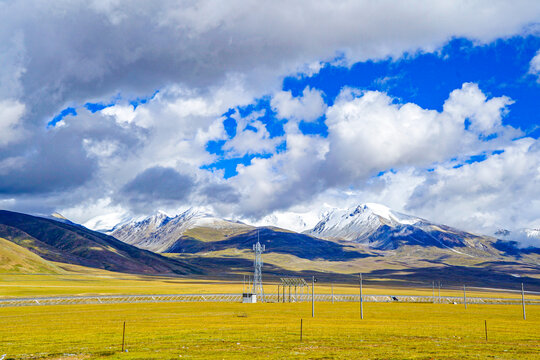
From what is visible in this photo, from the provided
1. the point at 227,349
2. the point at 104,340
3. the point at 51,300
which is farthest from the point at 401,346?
the point at 51,300

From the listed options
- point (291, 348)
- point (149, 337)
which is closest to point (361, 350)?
point (291, 348)

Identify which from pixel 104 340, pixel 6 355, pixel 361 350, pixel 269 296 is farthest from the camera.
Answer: pixel 269 296

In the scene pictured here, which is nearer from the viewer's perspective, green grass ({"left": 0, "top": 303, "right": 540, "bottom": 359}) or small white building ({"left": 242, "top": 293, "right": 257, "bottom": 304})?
green grass ({"left": 0, "top": 303, "right": 540, "bottom": 359})

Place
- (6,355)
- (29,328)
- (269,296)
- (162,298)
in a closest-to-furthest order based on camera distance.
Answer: (6,355)
(29,328)
(162,298)
(269,296)

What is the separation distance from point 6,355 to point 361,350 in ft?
103

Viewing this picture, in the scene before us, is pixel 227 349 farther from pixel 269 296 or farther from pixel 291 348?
pixel 269 296

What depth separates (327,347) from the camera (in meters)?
43.5

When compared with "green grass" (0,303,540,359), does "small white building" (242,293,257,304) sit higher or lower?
lower

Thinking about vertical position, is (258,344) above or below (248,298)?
above

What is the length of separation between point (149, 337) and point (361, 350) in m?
24.8

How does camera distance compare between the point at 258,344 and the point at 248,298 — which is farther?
the point at 248,298

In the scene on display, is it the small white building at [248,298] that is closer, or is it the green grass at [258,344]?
the green grass at [258,344]

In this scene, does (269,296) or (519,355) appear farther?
(269,296)

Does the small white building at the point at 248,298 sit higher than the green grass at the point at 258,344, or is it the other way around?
the green grass at the point at 258,344
